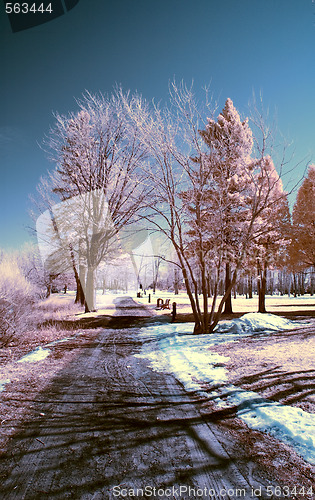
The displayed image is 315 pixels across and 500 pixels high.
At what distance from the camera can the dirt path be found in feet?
7.25

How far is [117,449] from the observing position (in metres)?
2.73

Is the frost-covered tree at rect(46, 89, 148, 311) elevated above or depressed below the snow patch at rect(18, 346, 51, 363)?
above

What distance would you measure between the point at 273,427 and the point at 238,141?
31.1 ft

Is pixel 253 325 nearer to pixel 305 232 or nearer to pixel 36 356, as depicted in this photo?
pixel 36 356

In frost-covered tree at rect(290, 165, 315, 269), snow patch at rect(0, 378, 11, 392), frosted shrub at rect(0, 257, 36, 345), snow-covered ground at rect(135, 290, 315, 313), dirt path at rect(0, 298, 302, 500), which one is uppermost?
frost-covered tree at rect(290, 165, 315, 269)

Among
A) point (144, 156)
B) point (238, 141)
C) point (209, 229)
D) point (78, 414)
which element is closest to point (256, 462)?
point (78, 414)

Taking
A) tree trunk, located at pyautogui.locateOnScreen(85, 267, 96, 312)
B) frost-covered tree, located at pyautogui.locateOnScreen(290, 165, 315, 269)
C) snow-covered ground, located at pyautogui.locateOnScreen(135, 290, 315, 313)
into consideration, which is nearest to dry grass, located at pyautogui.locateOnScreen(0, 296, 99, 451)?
tree trunk, located at pyautogui.locateOnScreen(85, 267, 96, 312)

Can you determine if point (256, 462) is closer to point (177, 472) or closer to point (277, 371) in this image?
point (177, 472)

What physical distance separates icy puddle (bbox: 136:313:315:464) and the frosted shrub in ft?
12.8

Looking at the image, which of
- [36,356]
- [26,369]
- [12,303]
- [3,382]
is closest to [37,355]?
[36,356]

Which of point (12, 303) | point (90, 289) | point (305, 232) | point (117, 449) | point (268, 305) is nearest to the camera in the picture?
point (117, 449)

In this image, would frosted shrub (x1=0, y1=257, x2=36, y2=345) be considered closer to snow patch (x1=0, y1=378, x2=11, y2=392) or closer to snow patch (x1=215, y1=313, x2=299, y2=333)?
snow patch (x1=0, y1=378, x2=11, y2=392)

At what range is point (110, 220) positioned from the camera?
50.4 feet

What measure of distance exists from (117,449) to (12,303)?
6.60m
